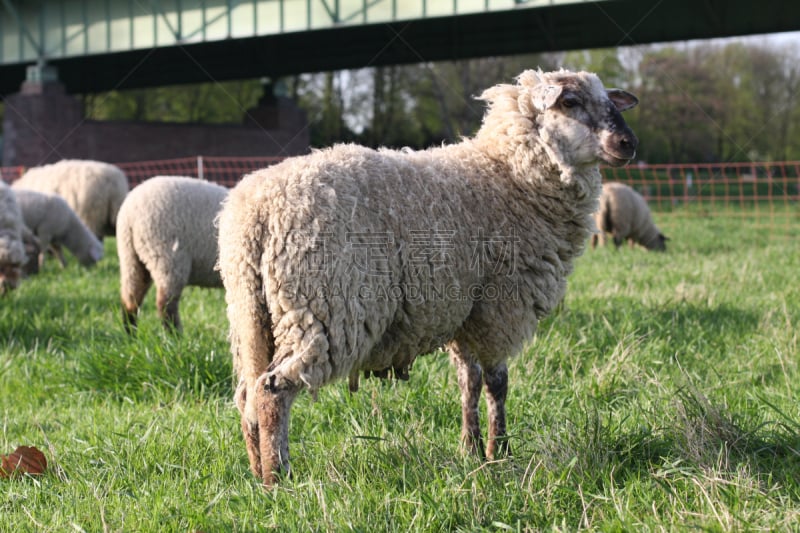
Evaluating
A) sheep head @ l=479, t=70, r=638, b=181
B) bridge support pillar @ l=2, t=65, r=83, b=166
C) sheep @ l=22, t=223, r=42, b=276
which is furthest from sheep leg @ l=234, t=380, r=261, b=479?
bridge support pillar @ l=2, t=65, r=83, b=166

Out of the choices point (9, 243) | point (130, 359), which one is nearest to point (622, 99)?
point (130, 359)

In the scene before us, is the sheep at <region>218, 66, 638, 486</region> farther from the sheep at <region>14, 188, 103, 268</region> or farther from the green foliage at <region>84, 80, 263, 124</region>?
the green foliage at <region>84, 80, 263, 124</region>

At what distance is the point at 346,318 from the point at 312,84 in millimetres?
29711

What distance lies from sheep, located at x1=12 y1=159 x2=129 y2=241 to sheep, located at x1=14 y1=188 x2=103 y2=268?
81 cm

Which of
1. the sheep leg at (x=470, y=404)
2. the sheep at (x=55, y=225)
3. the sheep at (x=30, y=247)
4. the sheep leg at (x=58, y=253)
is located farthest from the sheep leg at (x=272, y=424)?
the sheep leg at (x=58, y=253)

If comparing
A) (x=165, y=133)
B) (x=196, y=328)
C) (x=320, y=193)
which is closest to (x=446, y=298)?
(x=320, y=193)

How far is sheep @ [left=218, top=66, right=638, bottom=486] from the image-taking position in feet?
8.71

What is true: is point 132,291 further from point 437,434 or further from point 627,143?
point 627,143

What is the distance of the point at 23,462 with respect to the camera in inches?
120

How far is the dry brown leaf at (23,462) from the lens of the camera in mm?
2998

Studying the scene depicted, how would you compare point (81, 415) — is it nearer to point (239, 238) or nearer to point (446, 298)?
point (239, 238)

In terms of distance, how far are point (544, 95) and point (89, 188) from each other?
853cm

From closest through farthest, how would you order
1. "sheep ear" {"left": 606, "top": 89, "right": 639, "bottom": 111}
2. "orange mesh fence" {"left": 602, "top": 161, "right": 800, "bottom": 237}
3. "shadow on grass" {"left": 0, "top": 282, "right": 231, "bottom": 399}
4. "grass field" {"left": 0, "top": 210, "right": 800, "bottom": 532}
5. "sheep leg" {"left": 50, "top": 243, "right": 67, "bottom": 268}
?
1. "grass field" {"left": 0, "top": 210, "right": 800, "bottom": 532}
2. "sheep ear" {"left": 606, "top": 89, "right": 639, "bottom": 111}
3. "shadow on grass" {"left": 0, "top": 282, "right": 231, "bottom": 399}
4. "sheep leg" {"left": 50, "top": 243, "right": 67, "bottom": 268}
5. "orange mesh fence" {"left": 602, "top": 161, "right": 800, "bottom": 237}

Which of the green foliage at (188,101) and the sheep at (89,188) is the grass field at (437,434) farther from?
the green foliage at (188,101)
